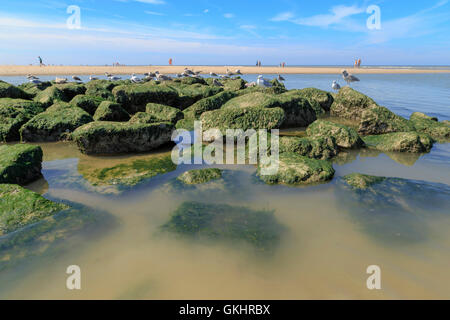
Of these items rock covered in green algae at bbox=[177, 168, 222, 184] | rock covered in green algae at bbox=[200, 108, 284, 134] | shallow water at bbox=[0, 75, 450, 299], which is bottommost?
shallow water at bbox=[0, 75, 450, 299]

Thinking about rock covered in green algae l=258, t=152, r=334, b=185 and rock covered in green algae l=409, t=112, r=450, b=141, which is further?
rock covered in green algae l=409, t=112, r=450, b=141

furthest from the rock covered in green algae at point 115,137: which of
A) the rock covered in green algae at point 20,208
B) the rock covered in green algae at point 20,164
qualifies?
the rock covered in green algae at point 20,208

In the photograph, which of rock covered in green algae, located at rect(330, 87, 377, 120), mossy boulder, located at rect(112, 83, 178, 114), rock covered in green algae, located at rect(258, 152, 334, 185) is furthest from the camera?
mossy boulder, located at rect(112, 83, 178, 114)

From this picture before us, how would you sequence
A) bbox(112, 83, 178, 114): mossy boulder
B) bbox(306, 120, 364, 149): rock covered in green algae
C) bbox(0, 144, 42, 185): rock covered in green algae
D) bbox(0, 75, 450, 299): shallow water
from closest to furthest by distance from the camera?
bbox(0, 75, 450, 299): shallow water → bbox(0, 144, 42, 185): rock covered in green algae → bbox(306, 120, 364, 149): rock covered in green algae → bbox(112, 83, 178, 114): mossy boulder

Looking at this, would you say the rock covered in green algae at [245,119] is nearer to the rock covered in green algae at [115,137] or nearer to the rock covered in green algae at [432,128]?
the rock covered in green algae at [115,137]

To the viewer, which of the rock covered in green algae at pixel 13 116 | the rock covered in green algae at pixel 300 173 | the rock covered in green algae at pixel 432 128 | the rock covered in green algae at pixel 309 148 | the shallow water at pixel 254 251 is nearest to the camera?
the shallow water at pixel 254 251

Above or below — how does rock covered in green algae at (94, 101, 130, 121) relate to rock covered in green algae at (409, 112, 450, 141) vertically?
above

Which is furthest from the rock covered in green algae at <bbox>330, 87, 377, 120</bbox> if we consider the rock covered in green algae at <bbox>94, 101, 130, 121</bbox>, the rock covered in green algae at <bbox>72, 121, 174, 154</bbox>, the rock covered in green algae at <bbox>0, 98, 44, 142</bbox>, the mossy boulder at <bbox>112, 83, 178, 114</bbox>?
the rock covered in green algae at <bbox>0, 98, 44, 142</bbox>

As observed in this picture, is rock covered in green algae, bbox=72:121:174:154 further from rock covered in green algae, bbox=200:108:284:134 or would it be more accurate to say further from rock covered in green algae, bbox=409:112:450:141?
rock covered in green algae, bbox=409:112:450:141

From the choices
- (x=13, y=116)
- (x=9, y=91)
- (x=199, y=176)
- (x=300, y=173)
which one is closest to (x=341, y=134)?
(x=300, y=173)
